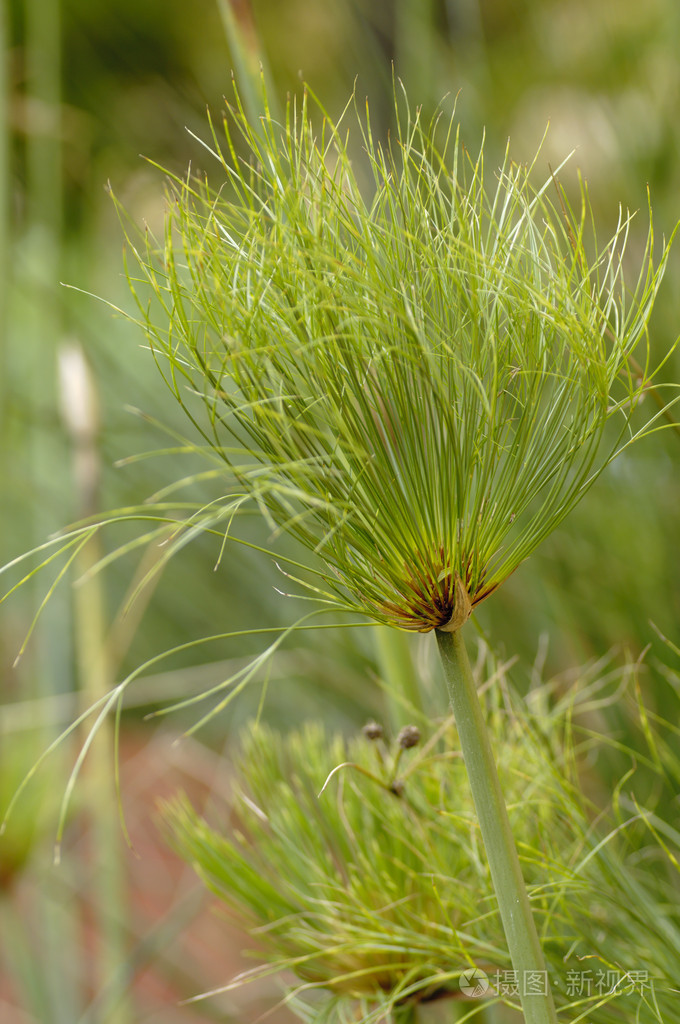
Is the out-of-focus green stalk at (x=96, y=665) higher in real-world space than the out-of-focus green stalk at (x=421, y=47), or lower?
lower

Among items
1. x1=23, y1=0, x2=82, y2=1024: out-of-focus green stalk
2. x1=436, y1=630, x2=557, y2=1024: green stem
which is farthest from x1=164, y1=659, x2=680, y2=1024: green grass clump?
x1=23, y1=0, x2=82, y2=1024: out-of-focus green stalk

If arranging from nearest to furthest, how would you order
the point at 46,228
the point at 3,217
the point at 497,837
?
the point at 497,837 < the point at 3,217 < the point at 46,228

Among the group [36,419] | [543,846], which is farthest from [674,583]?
[36,419]

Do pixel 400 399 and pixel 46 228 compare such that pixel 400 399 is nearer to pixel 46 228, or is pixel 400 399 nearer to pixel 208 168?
pixel 46 228

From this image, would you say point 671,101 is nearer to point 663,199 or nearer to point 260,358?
point 663,199

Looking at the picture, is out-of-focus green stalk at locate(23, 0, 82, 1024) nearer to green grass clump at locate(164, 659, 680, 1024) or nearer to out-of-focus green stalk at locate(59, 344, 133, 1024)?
out-of-focus green stalk at locate(59, 344, 133, 1024)

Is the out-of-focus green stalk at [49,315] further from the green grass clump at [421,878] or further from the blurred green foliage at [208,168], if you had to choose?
the green grass clump at [421,878]

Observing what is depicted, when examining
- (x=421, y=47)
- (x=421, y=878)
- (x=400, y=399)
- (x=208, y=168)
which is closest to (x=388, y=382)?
(x=400, y=399)

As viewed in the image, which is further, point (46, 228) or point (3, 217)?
point (46, 228)

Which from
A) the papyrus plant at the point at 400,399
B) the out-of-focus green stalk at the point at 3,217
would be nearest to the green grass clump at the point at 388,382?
the papyrus plant at the point at 400,399
